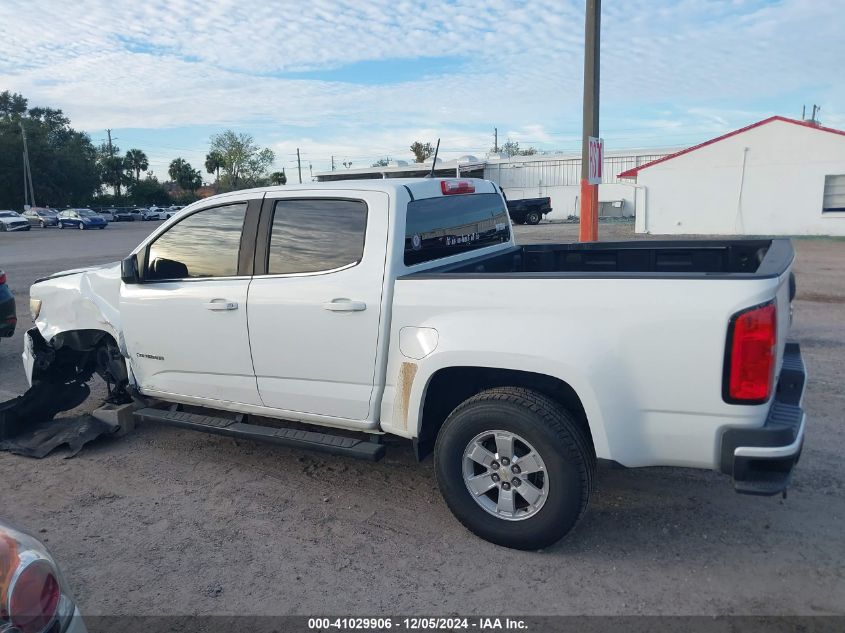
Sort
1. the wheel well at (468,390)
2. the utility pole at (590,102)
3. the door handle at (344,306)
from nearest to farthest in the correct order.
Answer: the wheel well at (468,390) → the door handle at (344,306) → the utility pole at (590,102)

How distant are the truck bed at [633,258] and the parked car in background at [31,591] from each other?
8.61ft

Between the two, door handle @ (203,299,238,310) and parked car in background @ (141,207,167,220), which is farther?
parked car in background @ (141,207,167,220)

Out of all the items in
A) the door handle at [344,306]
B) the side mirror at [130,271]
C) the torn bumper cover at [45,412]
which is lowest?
the torn bumper cover at [45,412]

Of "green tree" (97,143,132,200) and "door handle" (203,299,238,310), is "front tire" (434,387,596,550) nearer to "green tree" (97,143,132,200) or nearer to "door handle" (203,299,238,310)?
"door handle" (203,299,238,310)

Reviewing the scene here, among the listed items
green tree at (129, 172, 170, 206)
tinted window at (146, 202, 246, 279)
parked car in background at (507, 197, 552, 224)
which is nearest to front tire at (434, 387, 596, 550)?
tinted window at (146, 202, 246, 279)

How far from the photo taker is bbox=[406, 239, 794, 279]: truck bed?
15.5 ft

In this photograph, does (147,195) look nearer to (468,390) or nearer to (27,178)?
(27,178)

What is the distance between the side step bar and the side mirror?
37.1 inches

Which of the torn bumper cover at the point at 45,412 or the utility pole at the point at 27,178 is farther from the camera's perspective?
the utility pole at the point at 27,178

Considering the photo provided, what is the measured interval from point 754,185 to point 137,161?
88727mm

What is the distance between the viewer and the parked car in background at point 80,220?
157 ft

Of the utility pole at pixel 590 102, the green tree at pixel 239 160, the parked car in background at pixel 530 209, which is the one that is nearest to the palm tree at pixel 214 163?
the green tree at pixel 239 160

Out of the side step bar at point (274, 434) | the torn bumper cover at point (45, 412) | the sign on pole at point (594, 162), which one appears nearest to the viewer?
the side step bar at point (274, 434)

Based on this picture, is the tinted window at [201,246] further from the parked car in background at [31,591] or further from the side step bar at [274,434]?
the parked car in background at [31,591]
